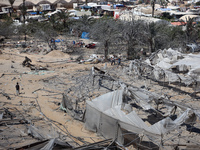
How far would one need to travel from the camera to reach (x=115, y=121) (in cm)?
880

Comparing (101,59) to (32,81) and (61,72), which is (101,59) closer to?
(61,72)

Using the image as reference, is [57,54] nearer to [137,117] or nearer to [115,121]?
[115,121]

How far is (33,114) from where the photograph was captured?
36.4ft

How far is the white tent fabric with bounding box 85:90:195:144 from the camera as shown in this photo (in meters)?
8.32

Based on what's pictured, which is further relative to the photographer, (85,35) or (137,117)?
(85,35)

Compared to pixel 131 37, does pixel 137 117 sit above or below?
below

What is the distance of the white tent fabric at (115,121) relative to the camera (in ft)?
27.3

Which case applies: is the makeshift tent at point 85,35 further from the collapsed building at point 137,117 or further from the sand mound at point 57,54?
the collapsed building at point 137,117

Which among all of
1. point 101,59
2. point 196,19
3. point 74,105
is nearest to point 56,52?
point 101,59

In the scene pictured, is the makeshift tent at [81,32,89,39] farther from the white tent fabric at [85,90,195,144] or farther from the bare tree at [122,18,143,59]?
the white tent fabric at [85,90,195,144]

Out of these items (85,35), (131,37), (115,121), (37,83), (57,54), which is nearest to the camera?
(115,121)

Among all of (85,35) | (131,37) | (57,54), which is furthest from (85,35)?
(131,37)

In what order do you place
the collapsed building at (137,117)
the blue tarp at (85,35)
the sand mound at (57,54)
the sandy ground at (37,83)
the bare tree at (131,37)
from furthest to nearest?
the blue tarp at (85,35), the sand mound at (57,54), the bare tree at (131,37), the sandy ground at (37,83), the collapsed building at (137,117)

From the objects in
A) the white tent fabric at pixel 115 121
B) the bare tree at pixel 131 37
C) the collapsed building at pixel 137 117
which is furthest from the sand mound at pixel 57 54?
the white tent fabric at pixel 115 121
